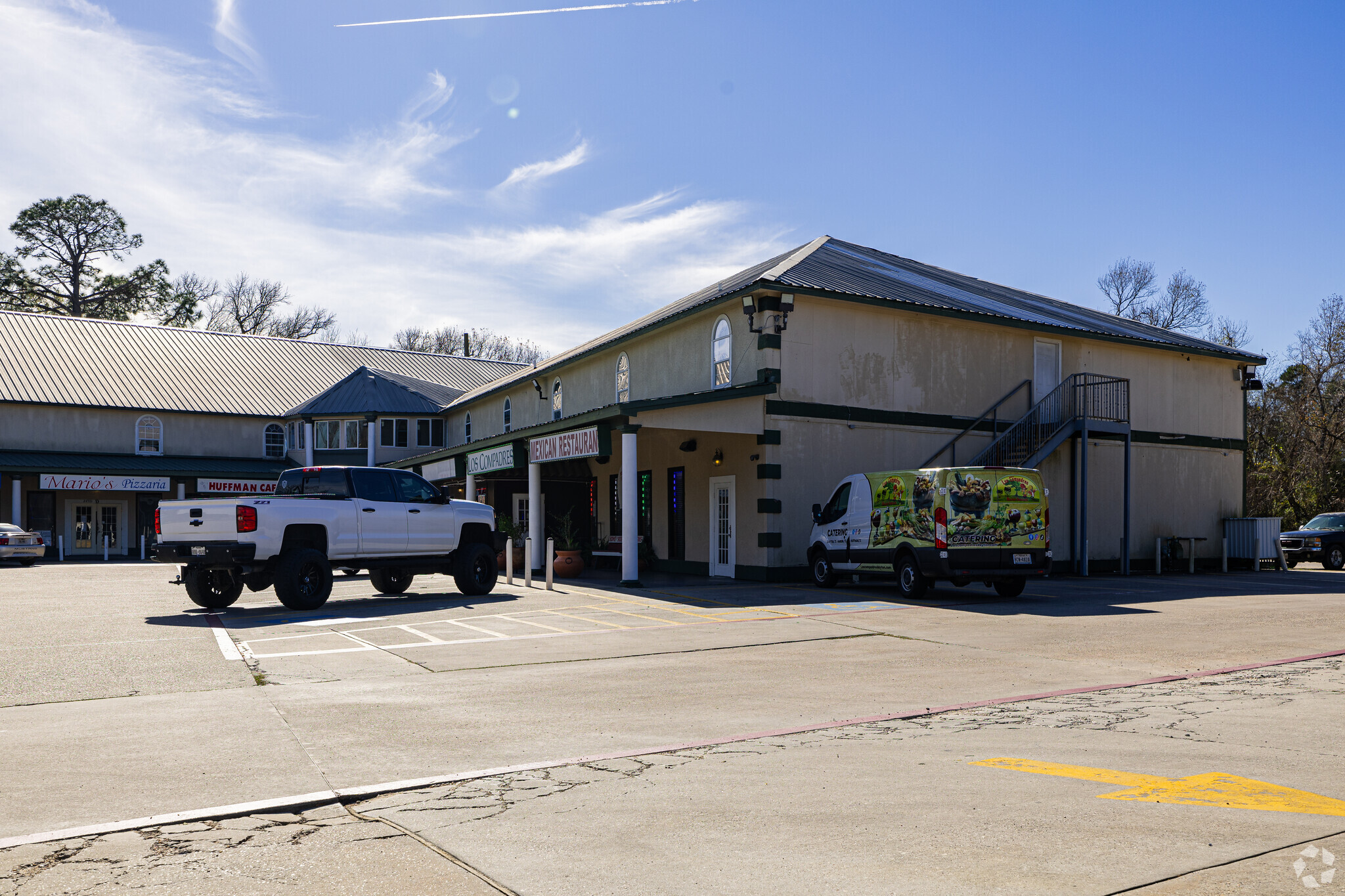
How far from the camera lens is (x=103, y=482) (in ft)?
128

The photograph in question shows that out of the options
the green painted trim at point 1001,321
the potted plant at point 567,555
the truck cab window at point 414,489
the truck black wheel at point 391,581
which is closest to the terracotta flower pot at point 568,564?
the potted plant at point 567,555

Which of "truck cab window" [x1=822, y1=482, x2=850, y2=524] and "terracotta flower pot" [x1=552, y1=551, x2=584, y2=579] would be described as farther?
"terracotta flower pot" [x1=552, y1=551, x2=584, y2=579]

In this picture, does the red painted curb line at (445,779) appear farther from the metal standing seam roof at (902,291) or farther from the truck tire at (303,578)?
the metal standing seam roof at (902,291)

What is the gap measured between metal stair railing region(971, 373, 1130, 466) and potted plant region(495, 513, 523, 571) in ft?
38.1

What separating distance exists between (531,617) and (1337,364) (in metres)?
42.3

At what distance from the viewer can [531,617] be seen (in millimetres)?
14414

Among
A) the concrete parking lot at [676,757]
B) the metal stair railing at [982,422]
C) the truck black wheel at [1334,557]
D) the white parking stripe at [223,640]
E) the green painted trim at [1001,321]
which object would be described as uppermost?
the green painted trim at [1001,321]

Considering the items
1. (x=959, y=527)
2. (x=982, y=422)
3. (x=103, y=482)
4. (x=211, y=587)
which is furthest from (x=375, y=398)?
(x=959, y=527)

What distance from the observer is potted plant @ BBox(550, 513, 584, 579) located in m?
22.2

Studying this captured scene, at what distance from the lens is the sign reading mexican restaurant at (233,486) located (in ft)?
135

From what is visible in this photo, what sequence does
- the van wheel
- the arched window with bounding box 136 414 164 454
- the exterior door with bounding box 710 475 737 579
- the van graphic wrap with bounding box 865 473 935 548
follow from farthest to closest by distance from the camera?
the arched window with bounding box 136 414 164 454 < the exterior door with bounding box 710 475 737 579 < the van wheel < the van graphic wrap with bounding box 865 473 935 548

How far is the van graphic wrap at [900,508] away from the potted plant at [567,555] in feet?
22.8

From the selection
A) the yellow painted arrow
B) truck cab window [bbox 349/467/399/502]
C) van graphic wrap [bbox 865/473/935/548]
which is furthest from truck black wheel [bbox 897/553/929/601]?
the yellow painted arrow

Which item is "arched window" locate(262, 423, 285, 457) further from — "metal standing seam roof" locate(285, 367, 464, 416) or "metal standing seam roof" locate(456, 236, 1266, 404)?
"metal standing seam roof" locate(456, 236, 1266, 404)
